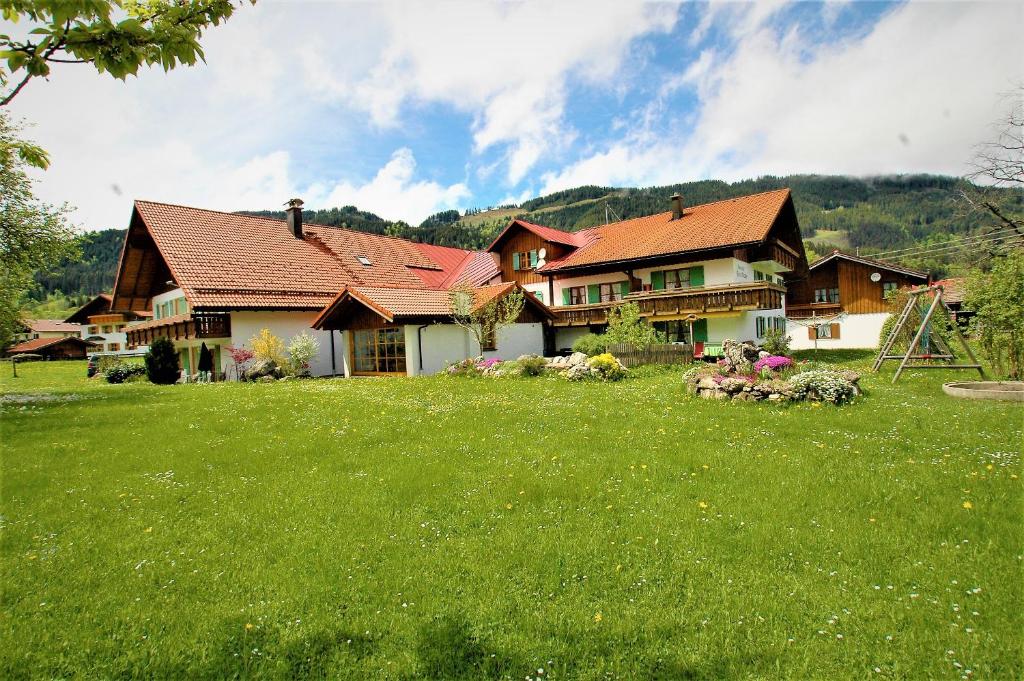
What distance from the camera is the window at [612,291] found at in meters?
34.4

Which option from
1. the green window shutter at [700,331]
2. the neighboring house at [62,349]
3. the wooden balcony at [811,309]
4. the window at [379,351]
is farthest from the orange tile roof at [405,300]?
the neighboring house at [62,349]

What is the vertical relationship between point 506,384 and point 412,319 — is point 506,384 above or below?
below


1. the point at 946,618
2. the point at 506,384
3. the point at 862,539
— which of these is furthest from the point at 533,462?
the point at 506,384

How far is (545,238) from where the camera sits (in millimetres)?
36500

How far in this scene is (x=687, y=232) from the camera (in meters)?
32.5

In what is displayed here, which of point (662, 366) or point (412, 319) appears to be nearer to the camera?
point (662, 366)

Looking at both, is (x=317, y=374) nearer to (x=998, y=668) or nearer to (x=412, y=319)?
(x=412, y=319)

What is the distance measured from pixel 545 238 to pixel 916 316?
23125 mm

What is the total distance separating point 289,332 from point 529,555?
27.2 metres

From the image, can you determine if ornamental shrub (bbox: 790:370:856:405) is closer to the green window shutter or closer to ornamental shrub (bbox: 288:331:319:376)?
the green window shutter

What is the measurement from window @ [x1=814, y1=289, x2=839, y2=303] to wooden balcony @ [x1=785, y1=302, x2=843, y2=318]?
71 cm

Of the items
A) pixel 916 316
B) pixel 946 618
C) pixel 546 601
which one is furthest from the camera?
pixel 916 316

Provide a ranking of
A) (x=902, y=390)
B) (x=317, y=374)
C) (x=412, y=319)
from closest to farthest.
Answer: (x=902, y=390), (x=412, y=319), (x=317, y=374)

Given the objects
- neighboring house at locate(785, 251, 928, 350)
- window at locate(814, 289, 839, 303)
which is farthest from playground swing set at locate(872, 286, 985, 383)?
window at locate(814, 289, 839, 303)
